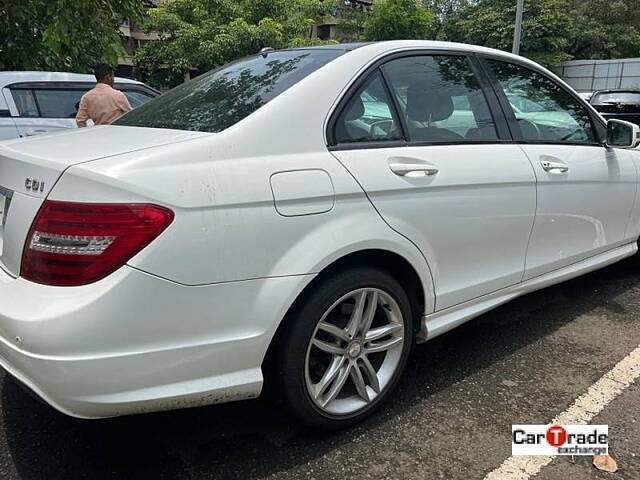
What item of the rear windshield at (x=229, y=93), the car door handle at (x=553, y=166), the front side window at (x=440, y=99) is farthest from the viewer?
the car door handle at (x=553, y=166)

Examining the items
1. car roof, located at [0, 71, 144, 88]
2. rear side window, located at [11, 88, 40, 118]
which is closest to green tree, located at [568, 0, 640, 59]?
car roof, located at [0, 71, 144, 88]

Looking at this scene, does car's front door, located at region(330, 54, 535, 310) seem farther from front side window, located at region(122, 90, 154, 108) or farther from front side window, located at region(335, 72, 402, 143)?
front side window, located at region(122, 90, 154, 108)

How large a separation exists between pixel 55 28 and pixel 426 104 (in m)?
4.65

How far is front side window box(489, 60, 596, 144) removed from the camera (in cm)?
299

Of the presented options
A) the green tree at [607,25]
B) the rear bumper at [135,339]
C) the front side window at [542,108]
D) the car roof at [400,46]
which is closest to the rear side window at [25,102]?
the car roof at [400,46]

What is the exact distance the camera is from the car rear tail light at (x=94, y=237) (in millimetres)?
1688

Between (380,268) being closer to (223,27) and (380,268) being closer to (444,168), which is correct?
(444,168)

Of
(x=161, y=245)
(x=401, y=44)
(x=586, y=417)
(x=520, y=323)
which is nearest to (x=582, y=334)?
(x=520, y=323)

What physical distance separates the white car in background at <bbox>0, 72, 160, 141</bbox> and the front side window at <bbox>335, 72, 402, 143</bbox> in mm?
5027

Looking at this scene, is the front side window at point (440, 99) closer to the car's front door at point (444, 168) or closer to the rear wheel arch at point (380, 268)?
the car's front door at point (444, 168)

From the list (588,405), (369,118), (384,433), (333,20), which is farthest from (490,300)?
(333,20)

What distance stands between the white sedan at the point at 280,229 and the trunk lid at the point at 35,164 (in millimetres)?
13

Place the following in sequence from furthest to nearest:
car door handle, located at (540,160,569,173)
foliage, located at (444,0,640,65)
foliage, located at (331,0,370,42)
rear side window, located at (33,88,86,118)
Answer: foliage, located at (331,0,370,42), foliage, located at (444,0,640,65), rear side window, located at (33,88,86,118), car door handle, located at (540,160,569,173)

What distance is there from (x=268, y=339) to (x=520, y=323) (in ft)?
6.88
